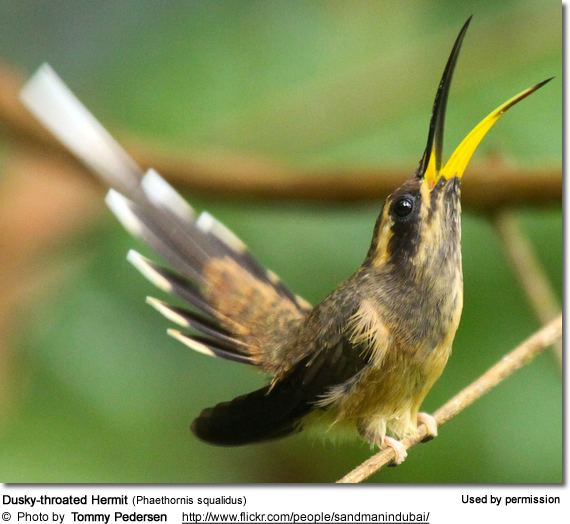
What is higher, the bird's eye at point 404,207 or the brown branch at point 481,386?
the bird's eye at point 404,207

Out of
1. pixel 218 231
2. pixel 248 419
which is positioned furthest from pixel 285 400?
pixel 218 231

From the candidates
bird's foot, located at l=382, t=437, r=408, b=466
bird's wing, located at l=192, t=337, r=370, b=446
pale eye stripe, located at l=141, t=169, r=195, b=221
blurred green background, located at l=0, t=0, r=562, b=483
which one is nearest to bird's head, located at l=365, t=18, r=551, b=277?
bird's wing, located at l=192, t=337, r=370, b=446

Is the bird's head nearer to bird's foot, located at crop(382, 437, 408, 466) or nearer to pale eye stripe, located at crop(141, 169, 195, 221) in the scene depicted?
bird's foot, located at crop(382, 437, 408, 466)

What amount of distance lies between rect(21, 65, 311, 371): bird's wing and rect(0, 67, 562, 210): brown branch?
129 mm

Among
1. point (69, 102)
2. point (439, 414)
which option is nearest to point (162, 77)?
point (69, 102)

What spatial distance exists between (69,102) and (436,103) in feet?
2.90

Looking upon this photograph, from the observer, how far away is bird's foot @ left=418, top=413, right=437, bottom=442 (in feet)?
5.87

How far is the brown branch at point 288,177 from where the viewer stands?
2215mm

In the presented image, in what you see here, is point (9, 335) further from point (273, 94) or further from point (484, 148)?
point (484, 148)

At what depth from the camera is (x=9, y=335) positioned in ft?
8.43

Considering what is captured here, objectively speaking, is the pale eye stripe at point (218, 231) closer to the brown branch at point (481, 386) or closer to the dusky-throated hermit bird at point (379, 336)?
the dusky-throated hermit bird at point (379, 336)

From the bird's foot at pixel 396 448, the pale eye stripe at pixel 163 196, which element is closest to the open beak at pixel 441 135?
the bird's foot at pixel 396 448

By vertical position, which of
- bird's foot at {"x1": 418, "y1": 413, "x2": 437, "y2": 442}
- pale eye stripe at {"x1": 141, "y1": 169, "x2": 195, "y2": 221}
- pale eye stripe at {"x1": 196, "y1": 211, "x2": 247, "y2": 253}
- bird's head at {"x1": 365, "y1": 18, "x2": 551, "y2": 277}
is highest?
pale eye stripe at {"x1": 141, "y1": 169, "x2": 195, "y2": 221}

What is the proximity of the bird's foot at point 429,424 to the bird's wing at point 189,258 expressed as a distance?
0.30 m
